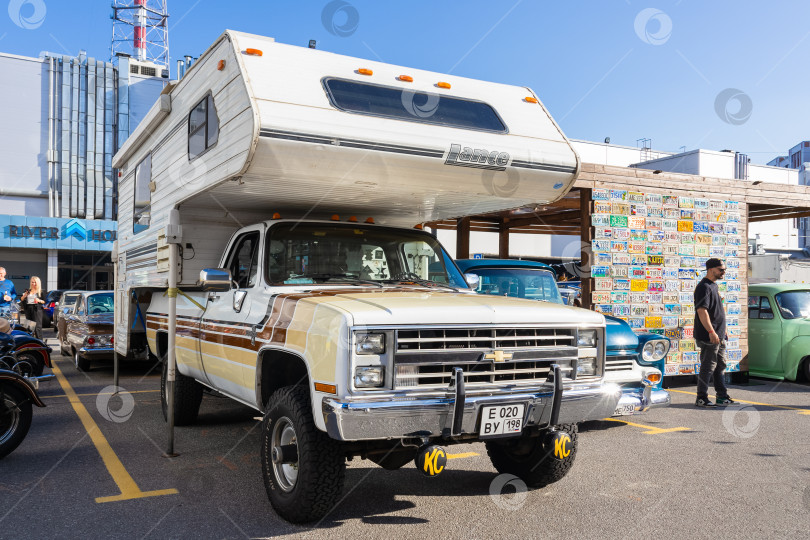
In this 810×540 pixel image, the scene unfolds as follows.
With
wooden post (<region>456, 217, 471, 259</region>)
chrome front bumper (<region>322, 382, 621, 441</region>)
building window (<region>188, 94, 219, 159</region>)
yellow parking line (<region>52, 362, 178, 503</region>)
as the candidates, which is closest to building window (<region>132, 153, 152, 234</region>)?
building window (<region>188, 94, 219, 159</region>)

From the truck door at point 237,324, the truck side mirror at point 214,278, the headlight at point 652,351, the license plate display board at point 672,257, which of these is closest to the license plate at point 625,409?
the headlight at point 652,351

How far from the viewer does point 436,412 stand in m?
3.85

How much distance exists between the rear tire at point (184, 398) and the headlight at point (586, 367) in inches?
163

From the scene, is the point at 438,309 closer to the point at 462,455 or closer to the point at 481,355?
the point at 481,355

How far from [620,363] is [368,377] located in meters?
4.03

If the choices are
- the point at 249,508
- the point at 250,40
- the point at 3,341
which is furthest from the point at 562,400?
the point at 3,341

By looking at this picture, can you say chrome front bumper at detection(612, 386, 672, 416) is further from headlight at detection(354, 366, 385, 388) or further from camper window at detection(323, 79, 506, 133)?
headlight at detection(354, 366, 385, 388)

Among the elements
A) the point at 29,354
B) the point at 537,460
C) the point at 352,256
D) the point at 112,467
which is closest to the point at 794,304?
the point at 537,460

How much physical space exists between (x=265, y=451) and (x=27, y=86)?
34.3 m

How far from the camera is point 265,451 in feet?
14.7

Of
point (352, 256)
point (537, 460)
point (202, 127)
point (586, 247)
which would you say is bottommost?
point (537, 460)

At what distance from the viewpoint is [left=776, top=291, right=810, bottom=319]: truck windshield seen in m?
11.2

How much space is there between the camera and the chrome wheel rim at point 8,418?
577cm

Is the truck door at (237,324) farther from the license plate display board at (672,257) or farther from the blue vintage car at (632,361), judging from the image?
the license plate display board at (672,257)
